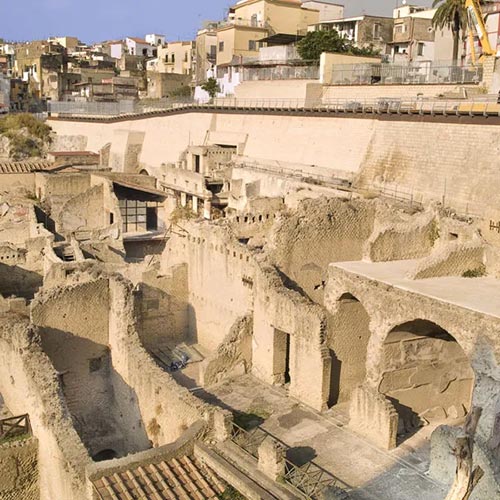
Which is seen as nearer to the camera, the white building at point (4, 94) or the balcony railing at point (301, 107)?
the balcony railing at point (301, 107)

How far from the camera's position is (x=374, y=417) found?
11742 mm

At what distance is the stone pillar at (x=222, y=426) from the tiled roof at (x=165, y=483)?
529 millimetres

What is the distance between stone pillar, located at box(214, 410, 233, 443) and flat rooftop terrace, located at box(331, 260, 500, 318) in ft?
13.5

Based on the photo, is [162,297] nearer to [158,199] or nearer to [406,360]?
[406,360]

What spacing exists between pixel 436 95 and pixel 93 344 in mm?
19030

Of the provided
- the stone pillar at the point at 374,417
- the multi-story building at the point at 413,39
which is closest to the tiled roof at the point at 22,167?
the multi-story building at the point at 413,39

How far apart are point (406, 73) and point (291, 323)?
20.7 m

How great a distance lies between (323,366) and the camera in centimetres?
1294

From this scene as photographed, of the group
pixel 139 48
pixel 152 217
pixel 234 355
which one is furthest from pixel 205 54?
pixel 234 355

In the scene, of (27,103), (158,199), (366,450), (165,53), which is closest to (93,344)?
(366,450)

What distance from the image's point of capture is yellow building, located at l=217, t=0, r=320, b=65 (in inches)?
2021

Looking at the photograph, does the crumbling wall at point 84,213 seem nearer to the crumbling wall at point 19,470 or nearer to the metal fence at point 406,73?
the metal fence at point 406,73

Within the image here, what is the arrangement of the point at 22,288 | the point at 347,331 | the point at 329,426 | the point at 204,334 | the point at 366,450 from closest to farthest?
1. the point at 366,450
2. the point at 329,426
3. the point at 347,331
4. the point at 204,334
5. the point at 22,288

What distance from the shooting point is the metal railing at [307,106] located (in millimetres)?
22156
